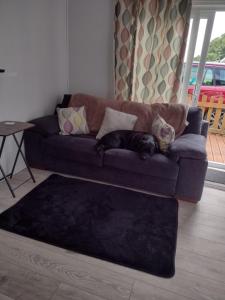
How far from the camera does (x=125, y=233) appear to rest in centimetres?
185

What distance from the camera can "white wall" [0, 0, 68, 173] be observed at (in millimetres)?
2410

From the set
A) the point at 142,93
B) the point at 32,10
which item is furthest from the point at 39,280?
the point at 32,10

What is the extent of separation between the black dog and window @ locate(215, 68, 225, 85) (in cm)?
172

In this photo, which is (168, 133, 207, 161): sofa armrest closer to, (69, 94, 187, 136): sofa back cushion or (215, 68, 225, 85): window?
(69, 94, 187, 136): sofa back cushion

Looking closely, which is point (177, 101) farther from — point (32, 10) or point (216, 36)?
point (32, 10)

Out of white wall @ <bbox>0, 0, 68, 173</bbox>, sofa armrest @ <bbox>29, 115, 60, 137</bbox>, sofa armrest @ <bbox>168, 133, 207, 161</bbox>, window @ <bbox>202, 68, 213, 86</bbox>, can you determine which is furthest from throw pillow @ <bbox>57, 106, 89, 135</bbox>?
window @ <bbox>202, 68, 213, 86</bbox>

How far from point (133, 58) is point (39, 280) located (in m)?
2.78

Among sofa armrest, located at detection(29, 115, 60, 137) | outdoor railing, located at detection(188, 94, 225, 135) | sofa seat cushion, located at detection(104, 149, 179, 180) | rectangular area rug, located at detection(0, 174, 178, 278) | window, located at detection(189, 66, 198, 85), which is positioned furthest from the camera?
outdoor railing, located at detection(188, 94, 225, 135)

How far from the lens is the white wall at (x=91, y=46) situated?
3188 millimetres

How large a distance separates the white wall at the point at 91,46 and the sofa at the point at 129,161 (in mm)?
925

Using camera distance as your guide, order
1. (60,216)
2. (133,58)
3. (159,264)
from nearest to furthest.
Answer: (159,264), (60,216), (133,58)

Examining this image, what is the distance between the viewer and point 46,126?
2727mm

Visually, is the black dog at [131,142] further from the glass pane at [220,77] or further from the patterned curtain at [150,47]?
the glass pane at [220,77]

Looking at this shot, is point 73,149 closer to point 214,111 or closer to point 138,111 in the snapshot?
point 138,111
